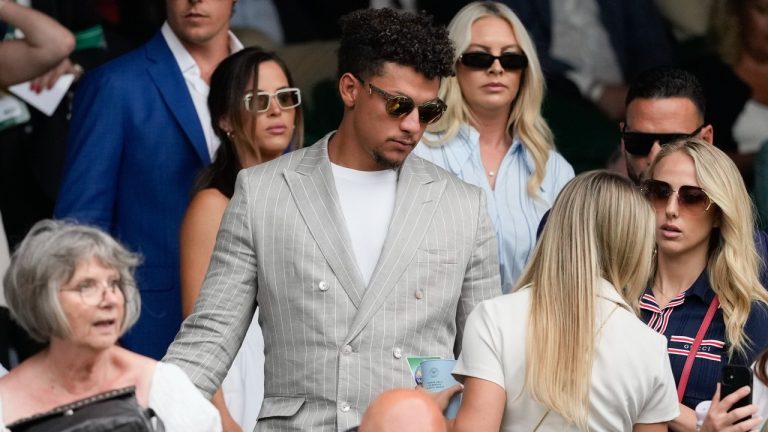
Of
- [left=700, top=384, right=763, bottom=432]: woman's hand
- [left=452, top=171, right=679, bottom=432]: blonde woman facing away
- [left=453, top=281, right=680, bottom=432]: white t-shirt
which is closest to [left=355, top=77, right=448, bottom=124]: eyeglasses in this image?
[left=452, top=171, right=679, bottom=432]: blonde woman facing away

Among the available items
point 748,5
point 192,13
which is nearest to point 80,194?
point 192,13

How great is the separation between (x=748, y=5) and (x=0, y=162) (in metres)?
3.32

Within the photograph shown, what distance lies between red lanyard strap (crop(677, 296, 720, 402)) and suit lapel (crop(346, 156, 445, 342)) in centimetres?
87

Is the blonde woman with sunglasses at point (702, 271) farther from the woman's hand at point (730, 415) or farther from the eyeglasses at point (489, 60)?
the eyeglasses at point (489, 60)

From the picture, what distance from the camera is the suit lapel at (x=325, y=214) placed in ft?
15.0

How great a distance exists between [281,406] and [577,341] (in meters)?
0.91

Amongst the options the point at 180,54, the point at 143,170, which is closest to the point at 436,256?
the point at 143,170

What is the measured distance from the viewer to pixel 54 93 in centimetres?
682

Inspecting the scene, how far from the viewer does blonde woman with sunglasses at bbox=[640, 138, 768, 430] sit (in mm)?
4738

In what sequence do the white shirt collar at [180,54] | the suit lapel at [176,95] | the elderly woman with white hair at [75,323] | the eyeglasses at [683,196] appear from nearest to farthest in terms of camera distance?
the elderly woman with white hair at [75,323] < the eyeglasses at [683,196] < the suit lapel at [176,95] < the white shirt collar at [180,54]

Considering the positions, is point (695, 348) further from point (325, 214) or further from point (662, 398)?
point (325, 214)

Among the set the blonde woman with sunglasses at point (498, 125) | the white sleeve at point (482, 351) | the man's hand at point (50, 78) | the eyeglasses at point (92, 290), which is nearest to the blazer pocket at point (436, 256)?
the white sleeve at point (482, 351)

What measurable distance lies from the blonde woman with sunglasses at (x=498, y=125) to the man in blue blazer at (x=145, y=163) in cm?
91

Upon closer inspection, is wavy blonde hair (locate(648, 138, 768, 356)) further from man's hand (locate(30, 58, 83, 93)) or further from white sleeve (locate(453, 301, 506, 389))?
man's hand (locate(30, 58, 83, 93))
